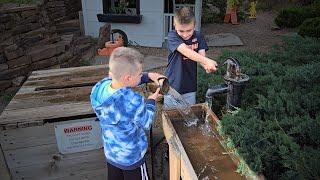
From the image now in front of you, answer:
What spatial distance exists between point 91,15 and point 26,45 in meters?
3.26

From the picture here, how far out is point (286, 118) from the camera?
2.07 m

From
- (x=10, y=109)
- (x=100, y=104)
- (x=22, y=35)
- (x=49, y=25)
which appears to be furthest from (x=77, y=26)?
(x=100, y=104)

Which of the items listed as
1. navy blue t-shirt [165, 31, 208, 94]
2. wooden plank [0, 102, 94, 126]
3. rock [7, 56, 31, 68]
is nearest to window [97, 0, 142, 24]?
rock [7, 56, 31, 68]

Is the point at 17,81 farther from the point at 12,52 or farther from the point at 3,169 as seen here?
the point at 3,169

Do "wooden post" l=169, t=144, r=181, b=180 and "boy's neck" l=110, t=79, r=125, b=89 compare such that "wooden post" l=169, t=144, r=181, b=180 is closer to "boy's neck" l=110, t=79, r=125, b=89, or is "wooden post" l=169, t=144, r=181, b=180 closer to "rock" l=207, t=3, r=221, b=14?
"boy's neck" l=110, t=79, r=125, b=89

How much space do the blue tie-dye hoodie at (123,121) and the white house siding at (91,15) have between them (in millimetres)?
7313

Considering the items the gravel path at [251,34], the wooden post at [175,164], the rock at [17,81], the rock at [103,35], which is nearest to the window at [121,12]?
the rock at [103,35]

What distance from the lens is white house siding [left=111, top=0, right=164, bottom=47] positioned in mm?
8688

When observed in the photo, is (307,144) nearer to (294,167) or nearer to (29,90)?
(294,167)

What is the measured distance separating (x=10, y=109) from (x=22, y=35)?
11.8ft

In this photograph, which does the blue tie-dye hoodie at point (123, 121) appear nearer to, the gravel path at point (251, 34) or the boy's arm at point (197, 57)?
the boy's arm at point (197, 57)

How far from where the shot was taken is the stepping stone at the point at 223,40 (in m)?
9.01

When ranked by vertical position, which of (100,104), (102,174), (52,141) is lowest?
(102,174)

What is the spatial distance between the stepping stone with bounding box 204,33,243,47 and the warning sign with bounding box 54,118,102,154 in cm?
658
